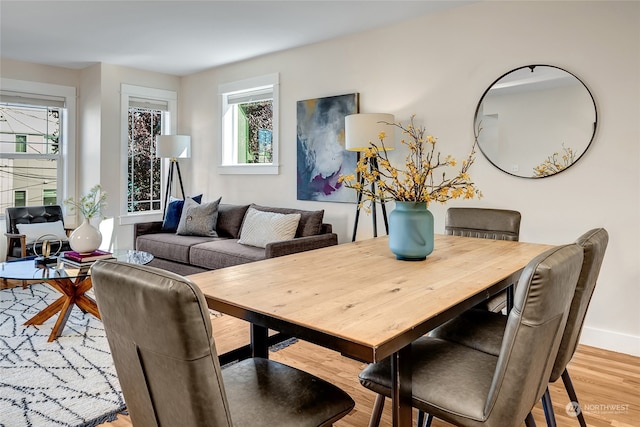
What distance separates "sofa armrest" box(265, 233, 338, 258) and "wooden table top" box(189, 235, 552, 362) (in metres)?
1.32

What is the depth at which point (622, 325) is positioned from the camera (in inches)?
113

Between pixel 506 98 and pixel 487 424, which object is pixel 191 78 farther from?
pixel 487 424

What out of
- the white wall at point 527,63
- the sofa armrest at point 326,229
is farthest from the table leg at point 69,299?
the white wall at point 527,63

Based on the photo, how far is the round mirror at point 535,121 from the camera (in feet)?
9.64

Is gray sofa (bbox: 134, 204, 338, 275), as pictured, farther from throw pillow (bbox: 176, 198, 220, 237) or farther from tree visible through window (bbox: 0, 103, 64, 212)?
tree visible through window (bbox: 0, 103, 64, 212)

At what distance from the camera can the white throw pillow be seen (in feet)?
14.8

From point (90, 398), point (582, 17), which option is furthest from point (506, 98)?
point (90, 398)

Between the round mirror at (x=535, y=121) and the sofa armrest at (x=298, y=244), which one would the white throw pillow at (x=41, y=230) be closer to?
the sofa armrest at (x=298, y=244)

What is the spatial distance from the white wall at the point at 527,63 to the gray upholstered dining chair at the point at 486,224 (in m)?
0.63

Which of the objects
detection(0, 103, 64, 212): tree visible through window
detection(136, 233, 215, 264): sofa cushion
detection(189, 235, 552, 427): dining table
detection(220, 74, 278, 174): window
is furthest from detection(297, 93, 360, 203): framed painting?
detection(0, 103, 64, 212): tree visible through window

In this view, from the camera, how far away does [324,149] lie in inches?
169

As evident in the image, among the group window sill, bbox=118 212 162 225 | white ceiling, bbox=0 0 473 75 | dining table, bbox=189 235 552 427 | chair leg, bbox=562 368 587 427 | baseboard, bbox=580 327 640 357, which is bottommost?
baseboard, bbox=580 327 640 357

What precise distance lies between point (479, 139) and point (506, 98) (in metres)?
0.34

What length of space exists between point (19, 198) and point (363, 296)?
5450mm
